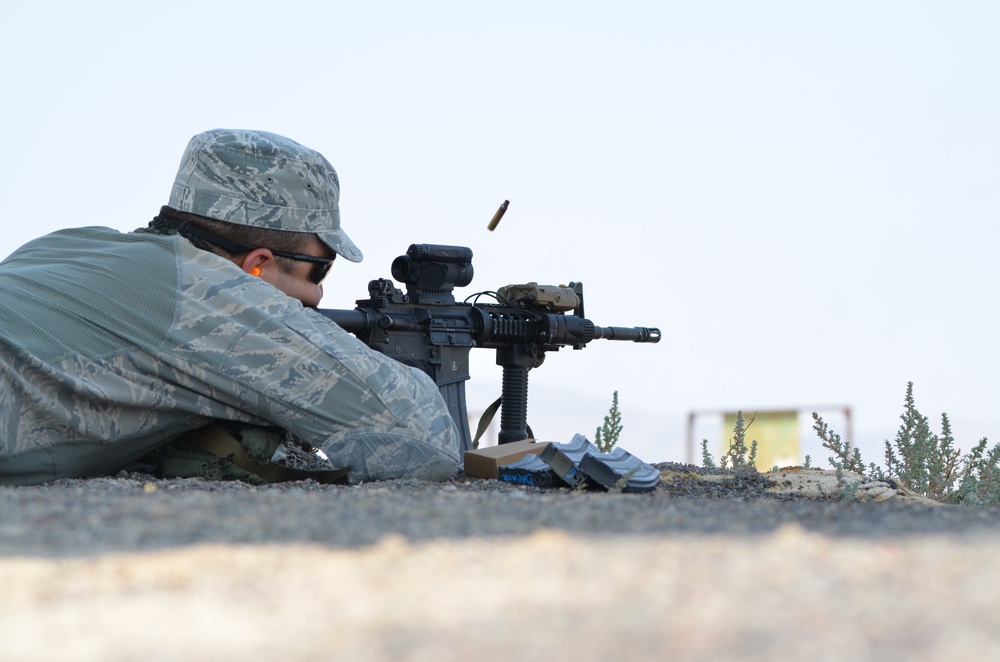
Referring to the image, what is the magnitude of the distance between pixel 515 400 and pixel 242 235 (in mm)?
2604

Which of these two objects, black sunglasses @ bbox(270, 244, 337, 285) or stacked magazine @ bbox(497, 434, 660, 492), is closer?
stacked magazine @ bbox(497, 434, 660, 492)

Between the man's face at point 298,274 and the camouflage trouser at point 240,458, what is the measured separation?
22.4 inches

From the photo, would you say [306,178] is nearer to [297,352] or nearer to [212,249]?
[212,249]

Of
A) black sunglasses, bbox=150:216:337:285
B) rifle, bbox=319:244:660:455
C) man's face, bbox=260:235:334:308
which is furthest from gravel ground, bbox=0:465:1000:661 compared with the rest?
rifle, bbox=319:244:660:455

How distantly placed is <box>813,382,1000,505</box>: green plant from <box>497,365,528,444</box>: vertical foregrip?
1.67 m

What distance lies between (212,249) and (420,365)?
75.1 inches

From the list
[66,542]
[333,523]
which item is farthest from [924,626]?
[66,542]

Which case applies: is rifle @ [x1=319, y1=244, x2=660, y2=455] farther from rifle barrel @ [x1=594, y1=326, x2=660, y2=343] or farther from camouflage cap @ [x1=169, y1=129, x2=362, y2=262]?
camouflage cap @ [x1=169, y1=129, x2=362, y2=262]

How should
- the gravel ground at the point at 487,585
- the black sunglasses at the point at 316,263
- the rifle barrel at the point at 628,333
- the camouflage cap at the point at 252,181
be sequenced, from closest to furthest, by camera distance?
the gravel ground at the point at 487,585 < the camouflage cap at the point at 252,181 < the black sunglasses at the point at 316,263 < the rifle barrel at the point at 628,333

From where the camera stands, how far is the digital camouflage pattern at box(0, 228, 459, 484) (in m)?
3.43

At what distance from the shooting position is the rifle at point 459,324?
5543 millimetres

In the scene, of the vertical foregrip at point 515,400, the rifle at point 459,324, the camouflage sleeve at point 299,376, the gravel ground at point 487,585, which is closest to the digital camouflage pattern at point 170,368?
the camouflage sleeve at point 299,376

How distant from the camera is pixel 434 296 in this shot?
571 cm

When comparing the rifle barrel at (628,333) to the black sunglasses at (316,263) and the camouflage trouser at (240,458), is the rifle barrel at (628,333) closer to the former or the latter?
the black sunglasses at (316,263)
